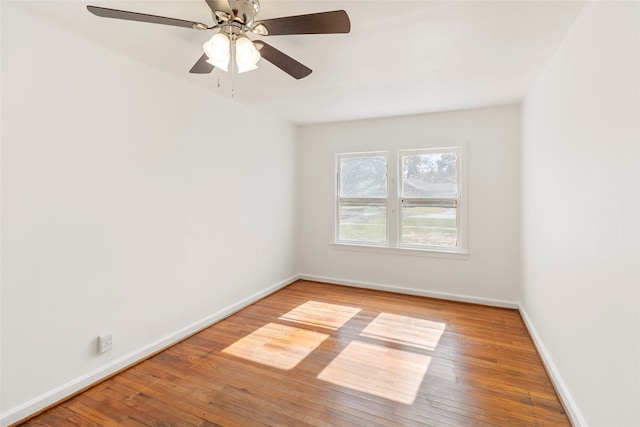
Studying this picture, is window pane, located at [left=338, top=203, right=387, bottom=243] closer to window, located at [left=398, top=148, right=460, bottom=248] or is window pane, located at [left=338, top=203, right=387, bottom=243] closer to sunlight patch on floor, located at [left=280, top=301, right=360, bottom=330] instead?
window, located at [left=398, top=148, right=460, bottom=248]

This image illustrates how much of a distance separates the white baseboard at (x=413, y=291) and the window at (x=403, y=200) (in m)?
0.57

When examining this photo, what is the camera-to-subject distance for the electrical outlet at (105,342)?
226 centimetres

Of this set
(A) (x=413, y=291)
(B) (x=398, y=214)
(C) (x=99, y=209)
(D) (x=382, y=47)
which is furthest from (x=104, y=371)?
(B) (x=398, y=214)

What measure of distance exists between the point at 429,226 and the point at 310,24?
3245 millimetres

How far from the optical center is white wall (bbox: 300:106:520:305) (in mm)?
3668

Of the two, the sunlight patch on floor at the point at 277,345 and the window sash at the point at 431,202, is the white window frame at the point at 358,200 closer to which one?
the window sash at the point at 431,202

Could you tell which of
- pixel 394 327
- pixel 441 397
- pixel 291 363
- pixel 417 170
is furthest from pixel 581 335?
pixel 417 170

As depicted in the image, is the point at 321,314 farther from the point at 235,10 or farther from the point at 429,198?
the point at 235,10

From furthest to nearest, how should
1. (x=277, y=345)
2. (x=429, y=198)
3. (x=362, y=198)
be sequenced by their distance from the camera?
1. (x=362, y=198)
2. (x=429, y=198)
3. (x=277, y=345)

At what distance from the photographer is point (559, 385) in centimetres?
206

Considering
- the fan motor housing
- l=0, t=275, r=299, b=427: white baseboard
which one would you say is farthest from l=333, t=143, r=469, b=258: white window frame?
the fan motor housing

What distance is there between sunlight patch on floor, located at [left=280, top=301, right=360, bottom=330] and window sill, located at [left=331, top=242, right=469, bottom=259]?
3.31 ft

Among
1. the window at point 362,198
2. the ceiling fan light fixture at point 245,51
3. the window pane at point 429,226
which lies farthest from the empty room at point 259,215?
the window at point 362,198

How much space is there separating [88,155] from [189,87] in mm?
1150
